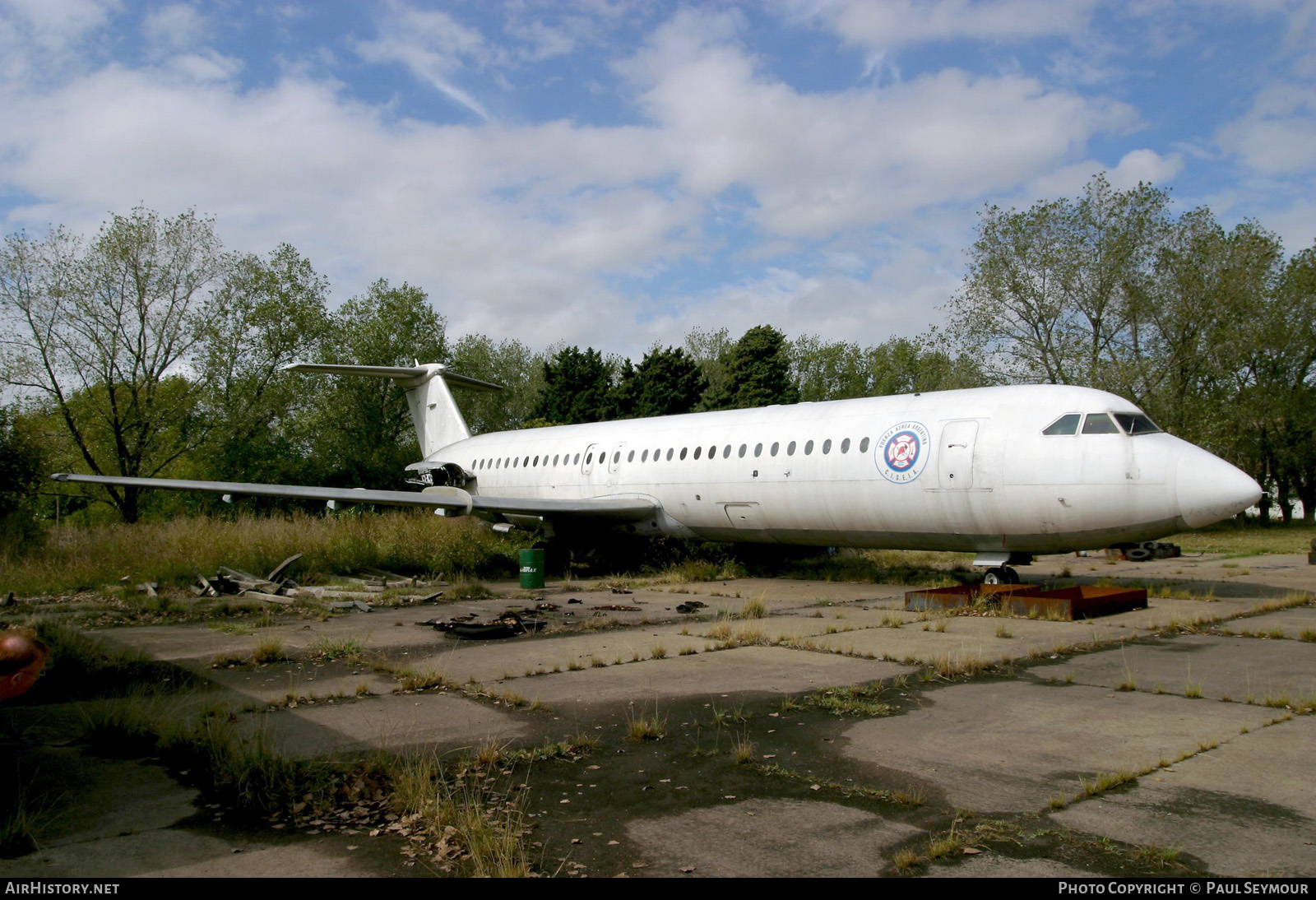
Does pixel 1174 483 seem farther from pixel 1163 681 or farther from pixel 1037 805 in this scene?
pixel 1037 805

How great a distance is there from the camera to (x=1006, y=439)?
40.4 ft

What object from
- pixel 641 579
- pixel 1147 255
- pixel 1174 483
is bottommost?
pixel 641 579

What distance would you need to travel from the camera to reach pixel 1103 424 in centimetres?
1171

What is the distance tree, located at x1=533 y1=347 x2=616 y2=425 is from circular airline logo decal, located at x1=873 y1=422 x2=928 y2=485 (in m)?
40.4

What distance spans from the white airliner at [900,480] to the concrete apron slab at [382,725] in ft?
28.8

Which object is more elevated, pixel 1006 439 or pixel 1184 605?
pixel 1006 439

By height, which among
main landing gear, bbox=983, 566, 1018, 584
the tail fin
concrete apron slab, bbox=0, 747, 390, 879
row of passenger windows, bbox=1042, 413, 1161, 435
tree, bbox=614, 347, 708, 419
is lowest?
concrete apron slab, bbox=0, 747, 390, 879

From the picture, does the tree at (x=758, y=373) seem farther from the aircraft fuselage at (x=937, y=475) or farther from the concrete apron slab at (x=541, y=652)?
the concrete apron slab at (x=541, y=652)

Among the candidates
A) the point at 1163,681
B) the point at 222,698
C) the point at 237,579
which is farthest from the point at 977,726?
the point at 237,579

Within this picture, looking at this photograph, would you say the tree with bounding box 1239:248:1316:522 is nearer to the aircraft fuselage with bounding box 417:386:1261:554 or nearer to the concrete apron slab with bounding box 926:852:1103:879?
the aircraft fuselage with bounding box 417:386:1261:554

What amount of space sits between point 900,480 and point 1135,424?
10.9 ft

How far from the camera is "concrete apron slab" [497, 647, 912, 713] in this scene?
21.4 feet

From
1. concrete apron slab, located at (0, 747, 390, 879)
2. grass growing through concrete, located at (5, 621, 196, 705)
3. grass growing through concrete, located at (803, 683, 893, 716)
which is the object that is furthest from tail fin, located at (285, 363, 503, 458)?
concrete apron slab, located at (0, 747, 390, 879)
